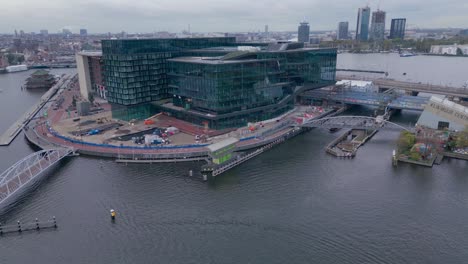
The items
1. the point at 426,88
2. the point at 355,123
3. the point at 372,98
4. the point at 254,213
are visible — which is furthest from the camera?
the point at 426,88

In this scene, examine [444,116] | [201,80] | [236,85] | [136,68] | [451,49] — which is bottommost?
[444,116]

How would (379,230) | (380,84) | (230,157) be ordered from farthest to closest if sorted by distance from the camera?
1. (380,84)
2. (230,157)
3. (379,230)

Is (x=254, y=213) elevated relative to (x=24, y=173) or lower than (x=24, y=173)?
lower

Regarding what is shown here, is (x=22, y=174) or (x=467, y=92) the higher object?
(x=467, y=92)

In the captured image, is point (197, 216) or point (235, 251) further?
point (197, 216)

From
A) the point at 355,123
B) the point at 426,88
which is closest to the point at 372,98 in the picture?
the point at 426,88

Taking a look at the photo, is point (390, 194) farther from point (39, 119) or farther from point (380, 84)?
point (39, 119)

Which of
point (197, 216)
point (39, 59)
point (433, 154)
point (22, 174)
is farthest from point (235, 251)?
point (39, 59)

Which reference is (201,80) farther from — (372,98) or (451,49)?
(451,49)
